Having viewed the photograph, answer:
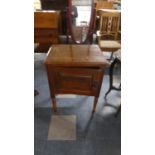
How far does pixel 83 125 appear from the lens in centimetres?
183

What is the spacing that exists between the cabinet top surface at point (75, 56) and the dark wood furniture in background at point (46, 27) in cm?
105

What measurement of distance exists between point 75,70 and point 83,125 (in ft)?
1.70

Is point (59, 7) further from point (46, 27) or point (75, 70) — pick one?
point (75, 70)

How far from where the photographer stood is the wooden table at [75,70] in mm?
1696

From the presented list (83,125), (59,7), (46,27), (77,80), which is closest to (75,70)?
(77,80)

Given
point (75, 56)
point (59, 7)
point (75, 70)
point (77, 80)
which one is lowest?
point (77, 80)

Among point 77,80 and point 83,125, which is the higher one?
point 77,80

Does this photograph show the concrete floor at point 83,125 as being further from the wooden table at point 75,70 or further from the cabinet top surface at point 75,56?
the cabinet top surface at point 75,56
